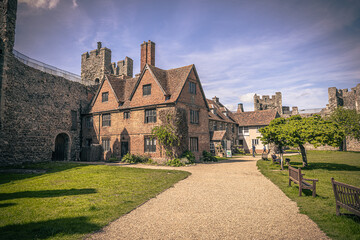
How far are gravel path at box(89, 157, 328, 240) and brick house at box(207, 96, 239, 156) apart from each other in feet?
70.0

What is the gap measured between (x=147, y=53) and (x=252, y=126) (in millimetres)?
26343

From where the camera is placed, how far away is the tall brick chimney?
78.7ft

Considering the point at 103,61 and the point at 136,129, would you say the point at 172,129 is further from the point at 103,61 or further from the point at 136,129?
the point at 103,61

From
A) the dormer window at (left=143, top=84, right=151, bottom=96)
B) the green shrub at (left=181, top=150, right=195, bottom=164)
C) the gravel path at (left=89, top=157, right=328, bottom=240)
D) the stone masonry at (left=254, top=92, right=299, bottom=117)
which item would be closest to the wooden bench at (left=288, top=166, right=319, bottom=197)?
the gravel path at (left=89, top=157, right=328, bottom=240)

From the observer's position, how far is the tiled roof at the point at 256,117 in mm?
39562

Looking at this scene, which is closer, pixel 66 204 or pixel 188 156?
pixel 66 204

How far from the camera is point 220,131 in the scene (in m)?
31.6

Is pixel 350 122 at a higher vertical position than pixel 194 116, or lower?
lower

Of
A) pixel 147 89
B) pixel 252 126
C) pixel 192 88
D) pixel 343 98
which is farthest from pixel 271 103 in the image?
pixel 147 89

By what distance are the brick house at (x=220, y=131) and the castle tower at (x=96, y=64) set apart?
64.3 ft

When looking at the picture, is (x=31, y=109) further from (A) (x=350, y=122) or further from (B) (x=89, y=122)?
(A) (x=350, y=122)

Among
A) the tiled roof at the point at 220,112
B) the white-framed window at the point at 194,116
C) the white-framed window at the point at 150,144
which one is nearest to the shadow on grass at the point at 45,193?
the white-framed window at the point at 150,144

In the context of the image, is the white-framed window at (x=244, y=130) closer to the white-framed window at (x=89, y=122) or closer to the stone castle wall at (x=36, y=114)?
the white-framed window at (x=89, y=122)

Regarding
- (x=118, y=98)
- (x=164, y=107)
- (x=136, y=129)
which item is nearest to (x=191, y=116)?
(x=164, y=107)
